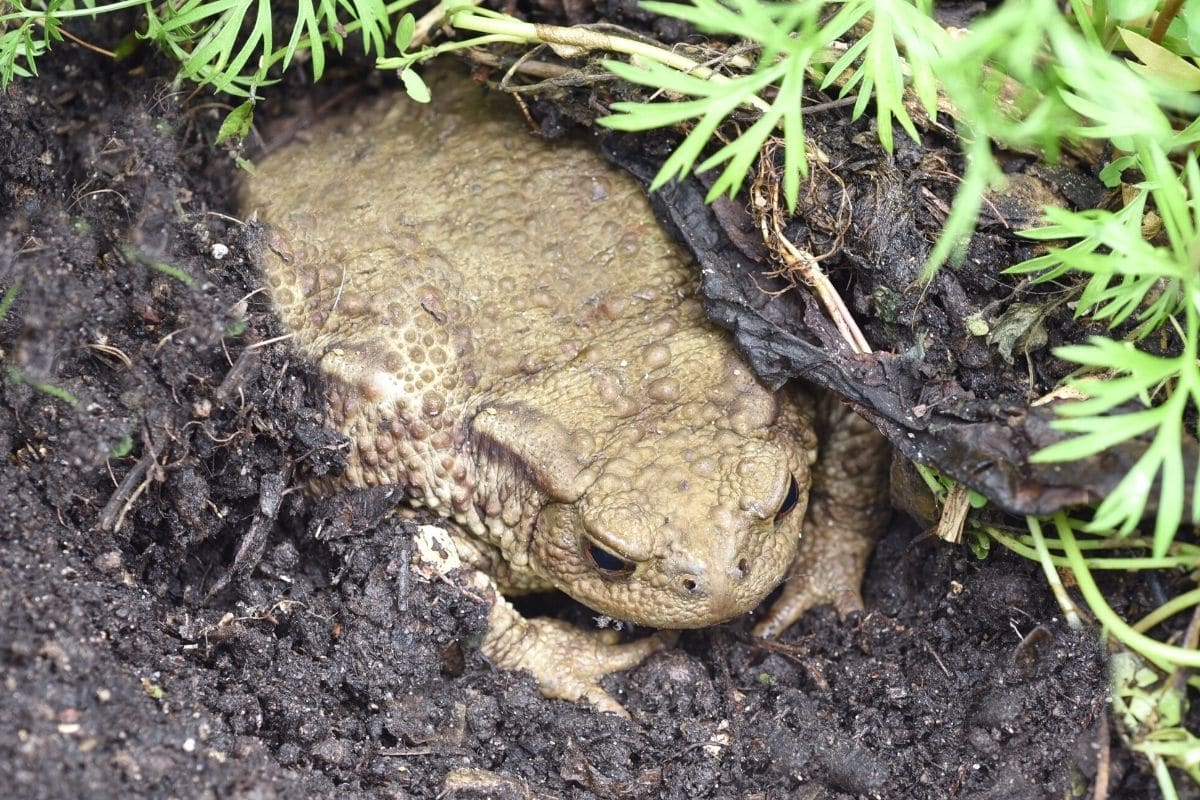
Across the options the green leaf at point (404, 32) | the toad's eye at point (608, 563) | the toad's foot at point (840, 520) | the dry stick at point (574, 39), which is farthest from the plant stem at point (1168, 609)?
the green leaf at point (404, 32)

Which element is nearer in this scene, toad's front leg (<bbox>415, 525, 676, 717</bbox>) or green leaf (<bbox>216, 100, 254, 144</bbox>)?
toad's front leg (<bbox>415, 525, 676, 717</bbox>)

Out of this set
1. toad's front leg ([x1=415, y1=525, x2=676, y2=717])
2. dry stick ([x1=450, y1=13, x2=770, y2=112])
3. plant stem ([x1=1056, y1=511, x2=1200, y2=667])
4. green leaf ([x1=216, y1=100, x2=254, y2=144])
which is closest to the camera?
plant stem ([x1=1056, y1=511, x2=1200, y2=667])

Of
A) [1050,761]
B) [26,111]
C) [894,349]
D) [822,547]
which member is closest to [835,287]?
[894,349]

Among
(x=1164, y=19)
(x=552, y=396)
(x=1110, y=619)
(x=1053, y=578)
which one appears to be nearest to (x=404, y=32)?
(x=552, y=396)

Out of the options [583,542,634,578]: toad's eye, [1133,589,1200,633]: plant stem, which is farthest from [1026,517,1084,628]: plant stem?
[583,542,634,578]: toad's eye

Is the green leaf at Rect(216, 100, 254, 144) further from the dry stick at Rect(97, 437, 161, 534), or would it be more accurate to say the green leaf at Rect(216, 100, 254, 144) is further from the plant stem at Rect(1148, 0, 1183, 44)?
the plant stem at Rect(1148, 0, 1183, 44)

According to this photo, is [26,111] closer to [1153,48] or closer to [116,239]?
[116,239]

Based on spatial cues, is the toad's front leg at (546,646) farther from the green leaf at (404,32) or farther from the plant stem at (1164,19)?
the plant stem at (1164,19)
